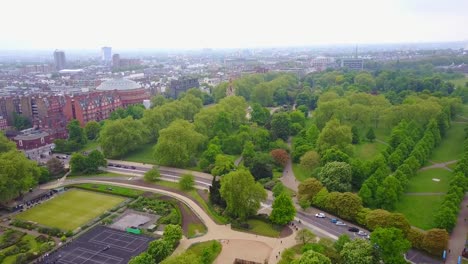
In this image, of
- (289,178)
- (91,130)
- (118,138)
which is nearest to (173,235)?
(289,178)

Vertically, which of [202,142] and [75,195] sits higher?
[202,142]

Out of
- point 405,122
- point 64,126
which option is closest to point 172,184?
point 64,126

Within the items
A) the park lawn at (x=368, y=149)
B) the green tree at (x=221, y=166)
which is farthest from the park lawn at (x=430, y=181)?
the green tree at (x=221, y=166)

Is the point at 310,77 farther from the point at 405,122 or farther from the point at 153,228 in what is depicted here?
the point at 153,228

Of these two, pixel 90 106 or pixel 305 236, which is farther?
pixel 90 106

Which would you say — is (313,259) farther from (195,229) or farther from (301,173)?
(301,173)

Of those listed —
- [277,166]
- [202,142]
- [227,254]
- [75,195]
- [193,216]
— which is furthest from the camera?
[202,142]
